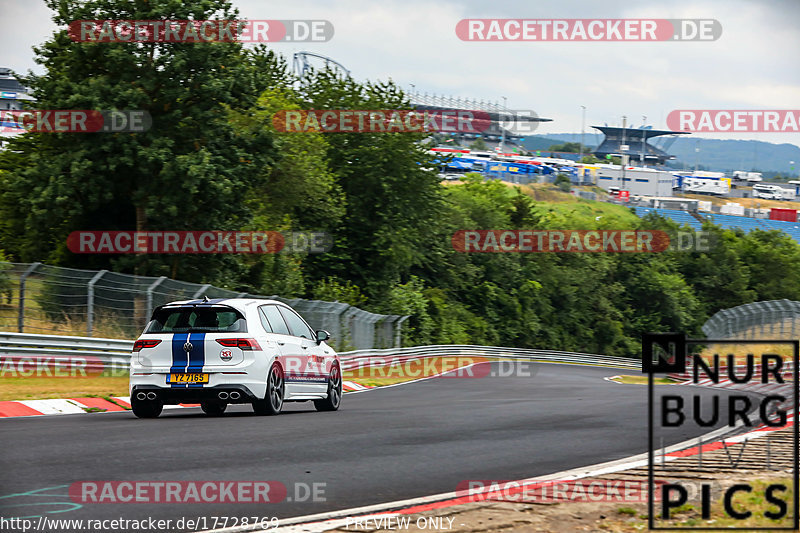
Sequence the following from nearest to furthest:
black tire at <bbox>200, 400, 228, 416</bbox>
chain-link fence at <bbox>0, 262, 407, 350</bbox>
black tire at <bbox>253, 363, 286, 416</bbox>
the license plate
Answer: the license plate
black tire at <bbox>253, 363, 286, 416</bbox>
black tire at <bbox>200, 400, 228, 416</bbox>
chain-link fence at <bbox>0, 262, 407, 350</bbox>

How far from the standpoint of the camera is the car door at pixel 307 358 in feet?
48.7

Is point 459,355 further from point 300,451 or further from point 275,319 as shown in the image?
point 300,451

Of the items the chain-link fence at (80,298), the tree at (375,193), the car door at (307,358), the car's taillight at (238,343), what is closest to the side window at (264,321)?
the car's taillight at (238,343)

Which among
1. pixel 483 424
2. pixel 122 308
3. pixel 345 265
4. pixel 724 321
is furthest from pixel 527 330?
pixel 483 424

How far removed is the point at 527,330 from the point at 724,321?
19063 mm

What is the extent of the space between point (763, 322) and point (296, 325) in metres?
37.9

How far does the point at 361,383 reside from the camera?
27.6 m

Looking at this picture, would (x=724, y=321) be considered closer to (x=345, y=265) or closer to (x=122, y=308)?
(x=345, y=265)

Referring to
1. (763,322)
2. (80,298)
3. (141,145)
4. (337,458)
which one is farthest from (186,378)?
(763,322)

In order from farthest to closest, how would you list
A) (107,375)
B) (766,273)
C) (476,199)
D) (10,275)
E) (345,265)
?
(766,273) → (476,199) → (345,265) → (107,375) → (10,275)

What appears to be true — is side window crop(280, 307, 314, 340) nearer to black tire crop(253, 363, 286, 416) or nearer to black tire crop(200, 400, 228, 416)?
black tire crop(253, 363, 286, 416)

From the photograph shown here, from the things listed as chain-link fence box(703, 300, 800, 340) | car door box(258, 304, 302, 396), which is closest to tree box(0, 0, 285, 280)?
car door box(258, 304, 302, 396)

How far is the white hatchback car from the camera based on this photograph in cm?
1300

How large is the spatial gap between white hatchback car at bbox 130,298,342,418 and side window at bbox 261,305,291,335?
3 centimetres
